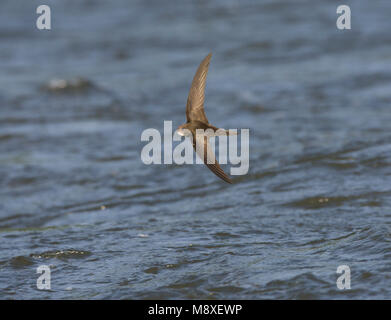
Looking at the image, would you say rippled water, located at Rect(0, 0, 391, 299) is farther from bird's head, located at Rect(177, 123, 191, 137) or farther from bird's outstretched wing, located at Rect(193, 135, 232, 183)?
bird's head, located at Rect(177, 123, 191, 137)

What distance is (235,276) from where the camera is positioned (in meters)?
3.92

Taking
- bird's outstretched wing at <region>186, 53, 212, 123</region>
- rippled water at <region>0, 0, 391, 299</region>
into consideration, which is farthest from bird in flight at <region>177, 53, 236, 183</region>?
rippled water at <region>0, 0, 391, 299</region>

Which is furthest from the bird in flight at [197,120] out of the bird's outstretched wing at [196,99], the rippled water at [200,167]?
the rippled water at [200,167]

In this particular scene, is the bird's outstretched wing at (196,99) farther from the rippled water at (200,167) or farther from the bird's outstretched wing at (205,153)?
the rippled water at (200,167)

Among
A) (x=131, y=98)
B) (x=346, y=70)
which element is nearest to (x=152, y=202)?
(x=131, y=98)

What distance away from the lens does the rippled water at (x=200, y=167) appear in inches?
161

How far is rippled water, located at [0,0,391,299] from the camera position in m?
4.08

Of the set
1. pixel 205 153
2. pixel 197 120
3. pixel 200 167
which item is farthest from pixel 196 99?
pixel 200 167

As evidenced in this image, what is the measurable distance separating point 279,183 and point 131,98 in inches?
167

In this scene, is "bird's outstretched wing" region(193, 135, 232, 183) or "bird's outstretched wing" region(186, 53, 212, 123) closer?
"bird's outstretched wing" region(193, 135, 232, 183)

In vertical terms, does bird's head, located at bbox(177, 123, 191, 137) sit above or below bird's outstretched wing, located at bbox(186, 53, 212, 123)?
below

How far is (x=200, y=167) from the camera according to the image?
21.7 ft

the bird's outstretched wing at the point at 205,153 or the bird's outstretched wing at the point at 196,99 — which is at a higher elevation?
the bird's outstretched wing at the point at 196,99
